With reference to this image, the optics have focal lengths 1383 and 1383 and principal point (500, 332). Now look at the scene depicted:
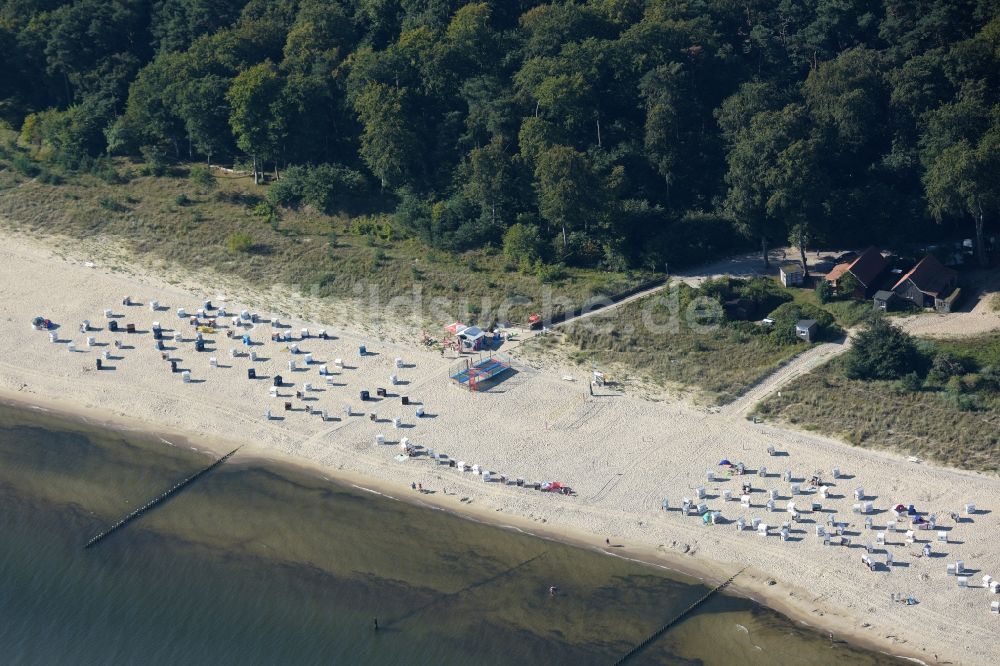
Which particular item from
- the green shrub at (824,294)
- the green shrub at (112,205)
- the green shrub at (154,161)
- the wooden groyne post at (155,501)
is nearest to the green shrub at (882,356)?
the green shrub at (824,294)

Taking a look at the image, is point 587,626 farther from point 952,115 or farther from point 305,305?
point 952,115

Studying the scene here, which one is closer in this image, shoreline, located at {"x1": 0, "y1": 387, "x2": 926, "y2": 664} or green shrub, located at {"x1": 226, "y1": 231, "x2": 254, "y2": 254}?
shoreline, located at {"x1": 0, "y1": 387, "x2": 926, "y2": 664}

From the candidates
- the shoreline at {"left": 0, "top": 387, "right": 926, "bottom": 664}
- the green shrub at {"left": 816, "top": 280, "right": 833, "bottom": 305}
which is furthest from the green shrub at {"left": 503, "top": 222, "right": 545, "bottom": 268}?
the shoreline at {"left": 0, "top": 387, "right": 926, "bottom": 664}

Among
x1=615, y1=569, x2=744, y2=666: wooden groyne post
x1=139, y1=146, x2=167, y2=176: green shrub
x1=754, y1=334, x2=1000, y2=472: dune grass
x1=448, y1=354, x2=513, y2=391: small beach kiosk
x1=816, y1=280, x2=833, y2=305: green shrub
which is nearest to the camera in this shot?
x1=615, y1=569, x2=744, y2=666: wooden groyne post

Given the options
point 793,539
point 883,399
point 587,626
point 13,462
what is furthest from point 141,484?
point 883,399

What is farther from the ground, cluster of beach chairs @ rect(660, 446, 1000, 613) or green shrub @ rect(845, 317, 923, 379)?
green shrub @ rect(845, 317, 923, 379)

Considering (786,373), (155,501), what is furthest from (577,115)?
(155,501)

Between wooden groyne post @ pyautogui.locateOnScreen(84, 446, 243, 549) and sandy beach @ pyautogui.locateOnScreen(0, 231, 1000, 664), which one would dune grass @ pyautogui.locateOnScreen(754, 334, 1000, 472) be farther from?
wooden groyne post @ pyautogui.locateOnScreen(84, 446, 243, 549)
